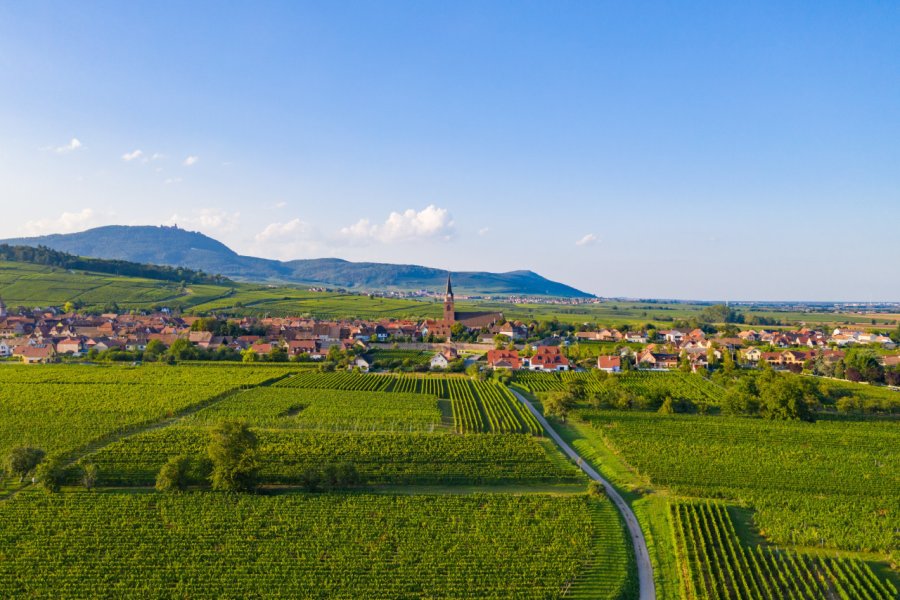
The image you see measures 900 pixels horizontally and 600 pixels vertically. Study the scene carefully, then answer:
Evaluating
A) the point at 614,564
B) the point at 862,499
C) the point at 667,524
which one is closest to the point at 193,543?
the point at 614,564

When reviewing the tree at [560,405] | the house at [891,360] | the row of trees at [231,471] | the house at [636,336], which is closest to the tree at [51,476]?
the row of trees at [231,471]

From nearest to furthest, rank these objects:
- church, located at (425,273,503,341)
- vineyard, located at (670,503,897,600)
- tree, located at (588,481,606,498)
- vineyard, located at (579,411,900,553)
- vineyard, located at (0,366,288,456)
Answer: vineyard, located at (670,503,897,600) → vineyard, located at (579,411,900,553) → tree, located at (588,481,606,498) → vineyard, located at (0,366,288,456) → church, located at (425,273,503,341)

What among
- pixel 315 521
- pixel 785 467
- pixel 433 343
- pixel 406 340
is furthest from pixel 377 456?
pixel 406 340

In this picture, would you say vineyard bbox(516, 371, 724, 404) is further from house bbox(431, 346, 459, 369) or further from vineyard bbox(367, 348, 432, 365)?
vineyard bbox(367, 348, 432, 365)

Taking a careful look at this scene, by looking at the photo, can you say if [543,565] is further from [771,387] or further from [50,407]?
[50,407]

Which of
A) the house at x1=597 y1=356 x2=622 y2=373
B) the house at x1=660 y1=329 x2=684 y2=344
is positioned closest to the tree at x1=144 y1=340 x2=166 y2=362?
the house at x1=597 y1=356 x2=622 y2=373
